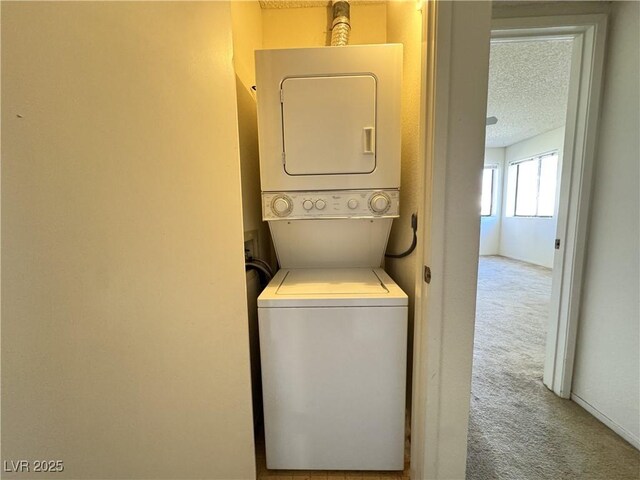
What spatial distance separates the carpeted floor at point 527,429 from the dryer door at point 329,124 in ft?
5.62

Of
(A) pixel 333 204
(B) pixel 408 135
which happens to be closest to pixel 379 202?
(A) pixel 333 204

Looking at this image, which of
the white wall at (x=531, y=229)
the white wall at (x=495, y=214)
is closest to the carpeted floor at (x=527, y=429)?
the white wall at (x=531, y=229)

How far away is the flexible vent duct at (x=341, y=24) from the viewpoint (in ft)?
4.77

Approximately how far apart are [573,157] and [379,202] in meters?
1.40

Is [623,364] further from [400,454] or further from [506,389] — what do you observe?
[400,454]

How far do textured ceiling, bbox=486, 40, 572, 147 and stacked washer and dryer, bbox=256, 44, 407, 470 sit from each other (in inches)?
58.3

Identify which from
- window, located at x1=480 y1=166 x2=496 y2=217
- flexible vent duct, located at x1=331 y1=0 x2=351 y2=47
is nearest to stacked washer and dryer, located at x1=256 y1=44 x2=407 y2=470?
flexible vent duct, located at x1=331 y1=0 x2=351 y2=47

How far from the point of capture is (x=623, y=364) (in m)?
1.33

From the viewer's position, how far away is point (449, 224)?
0.84 metres

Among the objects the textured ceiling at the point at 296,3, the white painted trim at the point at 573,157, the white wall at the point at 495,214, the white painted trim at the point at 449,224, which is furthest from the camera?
the white wall at the point at 495,214

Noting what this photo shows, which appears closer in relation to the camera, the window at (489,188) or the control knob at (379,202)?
the control knob at (379,202)

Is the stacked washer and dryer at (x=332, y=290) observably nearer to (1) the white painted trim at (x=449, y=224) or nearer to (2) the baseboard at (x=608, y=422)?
(1) the white painted trim at (x=449, y=224)

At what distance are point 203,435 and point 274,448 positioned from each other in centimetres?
35

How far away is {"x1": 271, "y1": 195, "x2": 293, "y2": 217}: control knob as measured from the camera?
1210 millimetres
